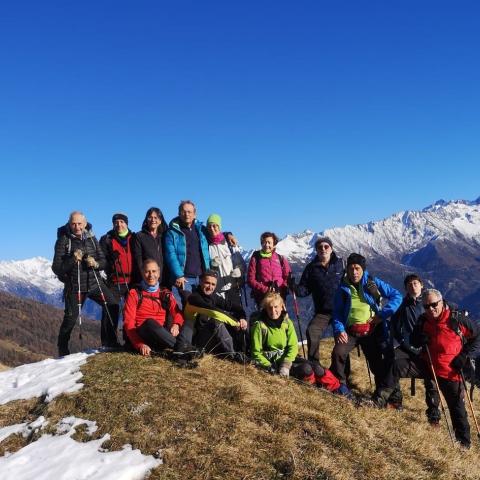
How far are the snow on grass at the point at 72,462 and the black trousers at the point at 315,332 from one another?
7.77 m

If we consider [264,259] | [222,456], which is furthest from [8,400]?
[264,259]

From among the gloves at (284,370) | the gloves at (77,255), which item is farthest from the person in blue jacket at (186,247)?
the gloves at (284,370)

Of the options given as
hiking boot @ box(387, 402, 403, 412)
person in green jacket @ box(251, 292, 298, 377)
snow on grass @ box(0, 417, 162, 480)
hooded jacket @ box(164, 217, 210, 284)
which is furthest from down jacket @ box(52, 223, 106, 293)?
hiking boot @ box(387, 402, 403, 412)

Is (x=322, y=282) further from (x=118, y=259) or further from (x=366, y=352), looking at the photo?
(x=118, y=259)

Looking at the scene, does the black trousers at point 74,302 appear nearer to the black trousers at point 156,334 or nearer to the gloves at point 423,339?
the black trousers at point 156,334

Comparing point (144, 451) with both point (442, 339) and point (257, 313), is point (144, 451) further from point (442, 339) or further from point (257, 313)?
point (442, 339)

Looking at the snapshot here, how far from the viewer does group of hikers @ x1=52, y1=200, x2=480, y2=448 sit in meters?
12.5

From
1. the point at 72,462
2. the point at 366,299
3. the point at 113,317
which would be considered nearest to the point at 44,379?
the point at 113,317

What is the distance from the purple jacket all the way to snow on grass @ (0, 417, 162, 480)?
24.4ft

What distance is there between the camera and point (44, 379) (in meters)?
12.8

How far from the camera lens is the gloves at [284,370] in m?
12.7

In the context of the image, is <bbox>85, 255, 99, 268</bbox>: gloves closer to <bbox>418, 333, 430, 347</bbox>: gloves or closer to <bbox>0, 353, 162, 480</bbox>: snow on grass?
<bbox>0, 353, 162, 480</bbox>: snow on grass

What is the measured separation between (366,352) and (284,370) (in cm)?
303

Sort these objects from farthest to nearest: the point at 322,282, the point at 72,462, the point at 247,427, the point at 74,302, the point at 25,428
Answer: the point at 322,282, the point at 74,302, the point at 25,428, the point at 247,427, the point at 72,462
